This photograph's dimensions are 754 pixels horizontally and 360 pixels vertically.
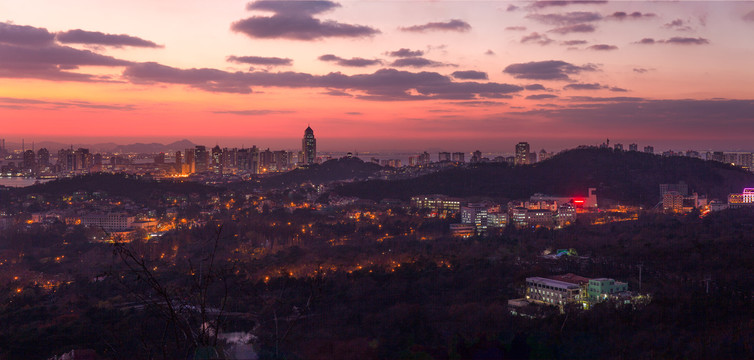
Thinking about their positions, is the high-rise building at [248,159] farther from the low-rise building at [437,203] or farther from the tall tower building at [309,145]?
the low-rise building at [437,203]

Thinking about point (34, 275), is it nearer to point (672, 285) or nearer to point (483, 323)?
point (483, 323)

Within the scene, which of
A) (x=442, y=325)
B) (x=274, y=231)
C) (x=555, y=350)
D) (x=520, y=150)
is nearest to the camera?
(x=555, y=350)

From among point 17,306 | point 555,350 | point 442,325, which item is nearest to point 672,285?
point 442,325

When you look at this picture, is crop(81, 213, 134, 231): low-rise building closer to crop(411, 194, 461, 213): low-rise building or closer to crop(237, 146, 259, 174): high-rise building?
crop(411, 194, 461, 213): low-rise building

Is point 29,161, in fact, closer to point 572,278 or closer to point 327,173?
point 327,173

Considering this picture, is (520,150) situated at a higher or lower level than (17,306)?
higher

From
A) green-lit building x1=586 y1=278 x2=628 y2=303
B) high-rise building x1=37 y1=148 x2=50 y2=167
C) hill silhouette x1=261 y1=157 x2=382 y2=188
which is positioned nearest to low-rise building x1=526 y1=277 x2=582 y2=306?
green-lit building x1=586 y1=278 x2=628 y2=303

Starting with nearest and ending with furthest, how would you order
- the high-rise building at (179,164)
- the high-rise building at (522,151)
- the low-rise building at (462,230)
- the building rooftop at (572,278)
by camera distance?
the building rooftop at (572,278), the low-rise building at (462,230), the high-rise building at (522,151), the high-rise building at (179,164)

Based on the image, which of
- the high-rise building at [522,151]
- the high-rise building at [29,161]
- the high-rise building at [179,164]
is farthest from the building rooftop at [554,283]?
the high-rise building at [179,164]
